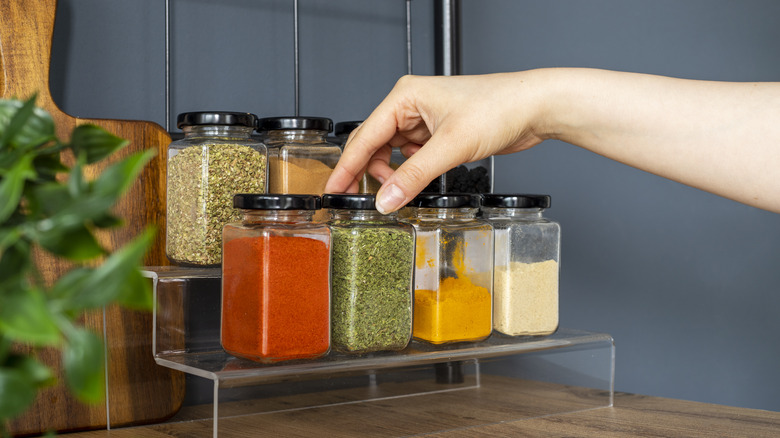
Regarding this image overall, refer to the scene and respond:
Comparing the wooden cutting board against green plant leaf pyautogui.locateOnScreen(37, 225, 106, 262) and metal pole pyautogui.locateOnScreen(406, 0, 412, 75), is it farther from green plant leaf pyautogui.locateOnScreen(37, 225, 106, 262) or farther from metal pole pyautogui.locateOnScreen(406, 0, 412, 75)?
green plant leaf pyautogui.locateOnScreen(37, 225, 106, 262)

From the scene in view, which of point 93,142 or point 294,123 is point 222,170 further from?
point 93,142

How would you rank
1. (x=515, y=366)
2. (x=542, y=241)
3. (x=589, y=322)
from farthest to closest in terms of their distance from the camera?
(x=589, y=322) < (x=515, y=366) < (x=542, y=241)

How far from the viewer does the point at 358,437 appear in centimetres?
82

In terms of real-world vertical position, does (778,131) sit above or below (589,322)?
above

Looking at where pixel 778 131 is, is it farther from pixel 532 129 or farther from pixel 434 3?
pixel 434 3

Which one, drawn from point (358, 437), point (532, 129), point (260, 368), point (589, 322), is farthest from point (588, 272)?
point (260, 368)

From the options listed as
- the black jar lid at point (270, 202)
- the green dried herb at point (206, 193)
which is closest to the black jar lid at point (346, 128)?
the green dried herb at point (206, 193)

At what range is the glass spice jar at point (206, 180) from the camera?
806 mm

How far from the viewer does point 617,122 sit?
2.57 ft

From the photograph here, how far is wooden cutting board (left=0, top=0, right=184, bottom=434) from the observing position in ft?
2.74

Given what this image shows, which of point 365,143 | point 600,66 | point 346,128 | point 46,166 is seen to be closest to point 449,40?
point 600,66

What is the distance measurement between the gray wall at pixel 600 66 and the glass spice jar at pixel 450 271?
0.42 m

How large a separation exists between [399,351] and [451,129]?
256 mm

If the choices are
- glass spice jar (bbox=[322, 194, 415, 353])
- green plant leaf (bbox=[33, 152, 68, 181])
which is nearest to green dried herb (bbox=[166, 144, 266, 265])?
glass spice jar (bbox=[322, 194, 415, 353])
